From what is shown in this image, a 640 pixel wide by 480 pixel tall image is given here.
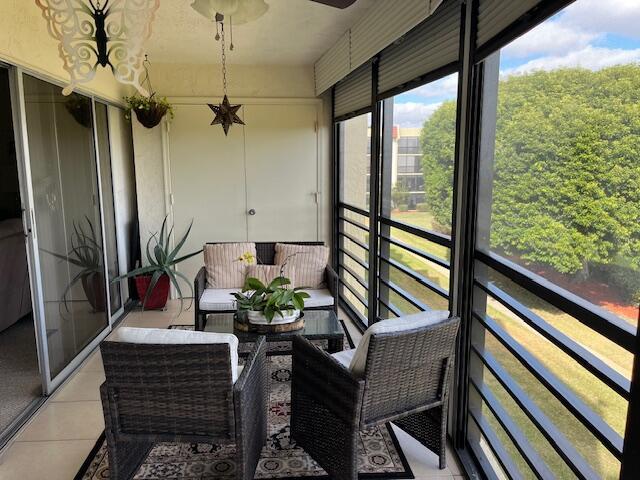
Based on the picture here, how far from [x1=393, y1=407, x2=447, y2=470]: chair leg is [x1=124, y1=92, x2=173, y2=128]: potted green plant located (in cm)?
361

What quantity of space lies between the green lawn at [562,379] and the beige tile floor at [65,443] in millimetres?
388

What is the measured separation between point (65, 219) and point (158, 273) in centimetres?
126

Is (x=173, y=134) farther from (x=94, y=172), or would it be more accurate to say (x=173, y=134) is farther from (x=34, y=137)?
(x=34, y=137)

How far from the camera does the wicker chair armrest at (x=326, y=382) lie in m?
1.79

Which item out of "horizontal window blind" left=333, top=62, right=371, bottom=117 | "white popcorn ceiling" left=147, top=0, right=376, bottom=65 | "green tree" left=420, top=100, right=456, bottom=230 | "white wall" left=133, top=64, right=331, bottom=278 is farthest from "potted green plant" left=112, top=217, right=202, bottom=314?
"green tree" left=420, top=100, right=456, bottom=230

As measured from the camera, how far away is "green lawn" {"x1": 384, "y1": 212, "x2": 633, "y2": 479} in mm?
1314

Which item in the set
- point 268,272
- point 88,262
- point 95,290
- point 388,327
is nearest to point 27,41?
point 88,262

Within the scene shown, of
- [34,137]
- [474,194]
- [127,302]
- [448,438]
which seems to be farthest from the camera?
[127,302]

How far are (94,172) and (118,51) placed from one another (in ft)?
7.24

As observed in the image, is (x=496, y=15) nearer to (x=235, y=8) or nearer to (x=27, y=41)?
(x=235, y=8)

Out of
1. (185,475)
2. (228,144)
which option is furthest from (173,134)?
(185,475)

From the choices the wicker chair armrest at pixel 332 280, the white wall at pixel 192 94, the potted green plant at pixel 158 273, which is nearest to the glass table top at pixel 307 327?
the wicker chair armrest at pixel 332 280

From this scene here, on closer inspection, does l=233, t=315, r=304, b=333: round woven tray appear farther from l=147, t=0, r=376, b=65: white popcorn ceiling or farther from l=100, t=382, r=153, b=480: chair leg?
l=147, t=0, r=376, b=65: white popcorn ceiling

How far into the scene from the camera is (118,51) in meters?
1.82
